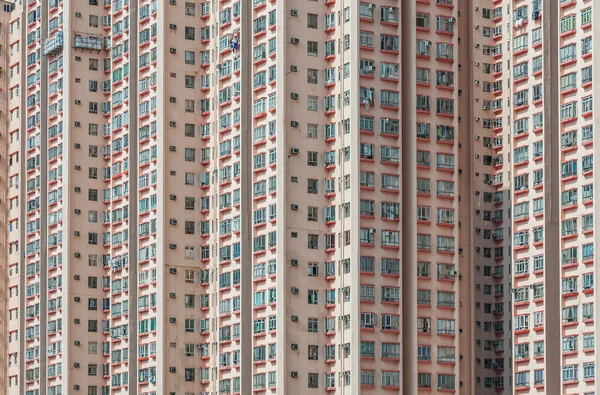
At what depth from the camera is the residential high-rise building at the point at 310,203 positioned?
118 meters

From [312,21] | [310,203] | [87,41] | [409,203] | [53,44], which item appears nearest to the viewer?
[409,203]

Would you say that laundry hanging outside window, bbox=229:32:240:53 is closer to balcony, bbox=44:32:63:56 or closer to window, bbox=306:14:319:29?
window, bbox=306:14:319:29

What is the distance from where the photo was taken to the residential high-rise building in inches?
4653

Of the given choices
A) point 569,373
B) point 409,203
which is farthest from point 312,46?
point 569,373

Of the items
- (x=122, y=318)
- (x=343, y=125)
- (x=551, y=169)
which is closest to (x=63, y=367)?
(x=122, y=318)

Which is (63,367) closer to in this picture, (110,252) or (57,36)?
(110,252)

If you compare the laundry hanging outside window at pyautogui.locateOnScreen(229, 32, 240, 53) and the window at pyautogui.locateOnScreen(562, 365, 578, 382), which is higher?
the laundry hanging outside window at pyautogui.locateOnScreen(229, 32, 240, 53)

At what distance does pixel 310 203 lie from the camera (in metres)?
124

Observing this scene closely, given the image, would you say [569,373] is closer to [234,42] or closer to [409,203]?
[409,203]

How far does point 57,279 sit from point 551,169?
52000mm

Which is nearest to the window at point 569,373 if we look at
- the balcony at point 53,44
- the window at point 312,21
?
the window at point 312,21

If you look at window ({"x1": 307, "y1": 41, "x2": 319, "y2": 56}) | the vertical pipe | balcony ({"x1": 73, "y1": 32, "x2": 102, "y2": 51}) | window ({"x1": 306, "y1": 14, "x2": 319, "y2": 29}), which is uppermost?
balcony ({"x1": 73, "y1": 32, "x2": 102, "y2": 51})

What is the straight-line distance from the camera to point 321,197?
124m

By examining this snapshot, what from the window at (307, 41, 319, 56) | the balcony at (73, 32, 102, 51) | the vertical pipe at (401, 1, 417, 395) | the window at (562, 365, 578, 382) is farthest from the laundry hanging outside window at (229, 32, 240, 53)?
the window at (562, 365, 578, 382)
